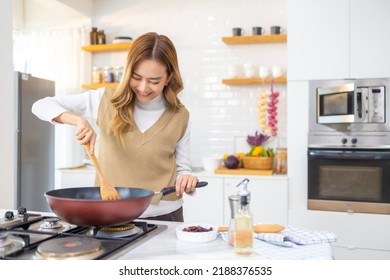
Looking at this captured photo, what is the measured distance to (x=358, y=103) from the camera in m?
3.10

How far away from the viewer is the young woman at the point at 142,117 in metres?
1.61

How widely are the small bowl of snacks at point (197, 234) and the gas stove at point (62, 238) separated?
0.11 meters

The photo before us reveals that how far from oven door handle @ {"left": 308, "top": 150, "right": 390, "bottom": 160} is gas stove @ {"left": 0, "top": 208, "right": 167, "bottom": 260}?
2.04 m

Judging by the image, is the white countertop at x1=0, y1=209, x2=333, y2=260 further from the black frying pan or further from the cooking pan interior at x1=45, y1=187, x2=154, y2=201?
the cooking pan interior at x1=45, y1=187, x2=154, y2=201

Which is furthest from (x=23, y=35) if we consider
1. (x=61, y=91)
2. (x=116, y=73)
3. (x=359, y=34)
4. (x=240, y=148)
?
(x=359, y=34)

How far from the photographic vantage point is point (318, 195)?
10.4ft

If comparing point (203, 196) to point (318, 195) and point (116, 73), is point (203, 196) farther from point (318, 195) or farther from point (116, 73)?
point (116, 73)

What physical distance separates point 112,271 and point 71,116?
0.71 metres

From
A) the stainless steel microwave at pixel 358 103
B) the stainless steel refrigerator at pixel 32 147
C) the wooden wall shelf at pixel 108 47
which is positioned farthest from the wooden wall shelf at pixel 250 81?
the stainless steel refrigerator at pixel 32 147

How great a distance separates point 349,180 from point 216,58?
175 centimetres

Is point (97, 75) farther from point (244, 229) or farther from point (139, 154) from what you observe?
point (244, 229)

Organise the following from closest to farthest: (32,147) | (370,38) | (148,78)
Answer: (148,78) < (370,38) < (32,147)

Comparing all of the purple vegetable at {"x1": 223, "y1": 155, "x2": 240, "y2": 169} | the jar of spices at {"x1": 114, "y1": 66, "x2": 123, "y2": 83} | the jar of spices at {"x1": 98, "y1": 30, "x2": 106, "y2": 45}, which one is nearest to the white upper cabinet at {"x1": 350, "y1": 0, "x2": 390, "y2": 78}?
the purple vegetable at {"x1": 223, "y1": 155, "x2": 240, "y2": 169}

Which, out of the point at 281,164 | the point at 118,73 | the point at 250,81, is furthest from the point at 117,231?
the point at 118,73
